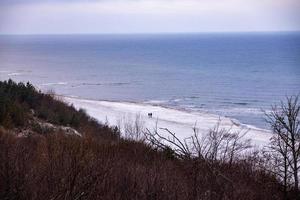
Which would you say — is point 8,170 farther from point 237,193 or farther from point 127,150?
point 127,150

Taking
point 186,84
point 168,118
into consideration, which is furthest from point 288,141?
point 186,84

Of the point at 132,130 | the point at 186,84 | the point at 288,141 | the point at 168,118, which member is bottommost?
the point at 132,130

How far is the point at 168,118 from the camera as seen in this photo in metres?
43.7

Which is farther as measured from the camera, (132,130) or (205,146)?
(132,130)

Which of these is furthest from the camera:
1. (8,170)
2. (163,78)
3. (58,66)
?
(58,66)

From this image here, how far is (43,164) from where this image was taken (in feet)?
24.0

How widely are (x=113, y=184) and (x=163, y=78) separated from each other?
251 feet

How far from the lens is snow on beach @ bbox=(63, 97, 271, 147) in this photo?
3719 centimetres

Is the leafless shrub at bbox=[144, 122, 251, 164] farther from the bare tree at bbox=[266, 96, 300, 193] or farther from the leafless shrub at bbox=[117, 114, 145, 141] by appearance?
the leafless shrub at bbox=[117, 114, 145, 141]

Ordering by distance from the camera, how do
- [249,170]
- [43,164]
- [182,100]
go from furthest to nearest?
[182,100], [249,170], [43,164]

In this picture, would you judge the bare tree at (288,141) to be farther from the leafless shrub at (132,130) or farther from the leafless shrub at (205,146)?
the leafless shrub at (132,130)

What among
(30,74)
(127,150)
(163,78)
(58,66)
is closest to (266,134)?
(127,150)

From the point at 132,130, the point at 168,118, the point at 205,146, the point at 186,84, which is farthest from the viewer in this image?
the point at 186,84

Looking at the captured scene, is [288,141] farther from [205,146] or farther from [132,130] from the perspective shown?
[132,130]
